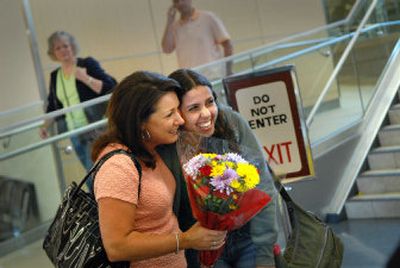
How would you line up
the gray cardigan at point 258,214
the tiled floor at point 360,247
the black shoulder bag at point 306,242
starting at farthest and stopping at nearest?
1. the tiled floor at point 360,247
2. the black shoulder bag at point 306,242
3. the gray cardigan at point 258,214

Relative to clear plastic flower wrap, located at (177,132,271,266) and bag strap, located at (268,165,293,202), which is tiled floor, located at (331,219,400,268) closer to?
bag strap, located at (268,165,293,202)

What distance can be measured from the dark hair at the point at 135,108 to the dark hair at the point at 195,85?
0.76 feet

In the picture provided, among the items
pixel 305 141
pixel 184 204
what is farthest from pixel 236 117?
pixel 305 141

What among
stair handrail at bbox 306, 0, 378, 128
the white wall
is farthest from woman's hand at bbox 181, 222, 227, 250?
the white wall

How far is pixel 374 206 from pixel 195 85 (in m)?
5.36

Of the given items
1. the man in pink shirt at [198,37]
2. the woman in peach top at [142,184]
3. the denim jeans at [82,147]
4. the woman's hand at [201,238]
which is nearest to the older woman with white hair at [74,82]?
the denim jeans at [82,147]

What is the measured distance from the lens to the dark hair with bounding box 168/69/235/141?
2.99m

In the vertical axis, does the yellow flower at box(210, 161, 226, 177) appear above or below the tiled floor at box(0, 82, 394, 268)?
above

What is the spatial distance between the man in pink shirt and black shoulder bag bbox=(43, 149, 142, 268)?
447 cm

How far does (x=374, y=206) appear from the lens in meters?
8.00

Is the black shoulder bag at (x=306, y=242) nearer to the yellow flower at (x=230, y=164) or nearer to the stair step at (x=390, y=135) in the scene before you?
the yellow flower at (x=230, y=164)

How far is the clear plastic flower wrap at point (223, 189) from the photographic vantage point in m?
2.52

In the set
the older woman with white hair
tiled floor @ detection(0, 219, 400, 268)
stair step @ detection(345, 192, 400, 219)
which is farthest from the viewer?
stair step @ detection(345, 192, 400, 219)

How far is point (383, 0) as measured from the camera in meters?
9.58
